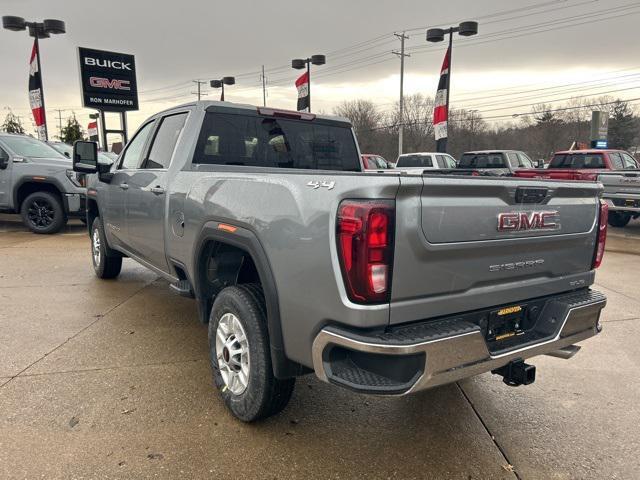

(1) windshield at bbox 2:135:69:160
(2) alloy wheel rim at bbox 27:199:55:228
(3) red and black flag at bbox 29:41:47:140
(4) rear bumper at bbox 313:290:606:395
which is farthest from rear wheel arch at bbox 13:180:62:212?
(4) rear bumper at bbox 313:290:606:395

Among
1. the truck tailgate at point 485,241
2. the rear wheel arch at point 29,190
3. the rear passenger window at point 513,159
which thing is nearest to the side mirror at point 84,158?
the truck tailgate at point 485,241

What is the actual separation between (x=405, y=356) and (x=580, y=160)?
15332mm

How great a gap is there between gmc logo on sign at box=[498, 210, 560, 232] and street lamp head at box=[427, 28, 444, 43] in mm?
16942

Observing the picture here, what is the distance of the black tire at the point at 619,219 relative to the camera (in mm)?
12434

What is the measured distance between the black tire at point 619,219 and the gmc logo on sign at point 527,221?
1165cm

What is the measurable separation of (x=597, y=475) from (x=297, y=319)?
1.73 m

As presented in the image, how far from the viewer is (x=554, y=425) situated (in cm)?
295

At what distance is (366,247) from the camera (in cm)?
203

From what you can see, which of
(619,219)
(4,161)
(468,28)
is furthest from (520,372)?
(468,28)

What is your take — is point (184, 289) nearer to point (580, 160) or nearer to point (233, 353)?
point (233, 353)

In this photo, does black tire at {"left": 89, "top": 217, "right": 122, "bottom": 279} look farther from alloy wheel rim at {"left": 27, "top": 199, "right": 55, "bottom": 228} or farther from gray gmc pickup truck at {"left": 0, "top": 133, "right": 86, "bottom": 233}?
alloy wheel rim at {"left": 27, "top": 199, "right": 55, "bottom": 228}

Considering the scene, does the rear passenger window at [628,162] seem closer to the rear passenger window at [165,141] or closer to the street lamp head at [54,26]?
the rear passenger window at [165,141]

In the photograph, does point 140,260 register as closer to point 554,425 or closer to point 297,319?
point 297,319

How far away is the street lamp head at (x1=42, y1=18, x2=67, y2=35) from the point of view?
638 inches
